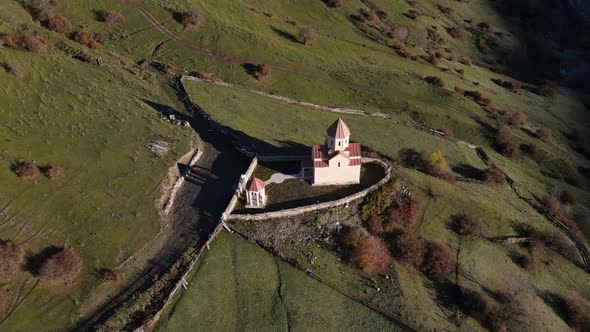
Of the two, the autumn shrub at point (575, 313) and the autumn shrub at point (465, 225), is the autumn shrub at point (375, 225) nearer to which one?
the autumn shrub at point (465, 225)

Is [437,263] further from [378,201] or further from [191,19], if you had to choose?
[191,19]

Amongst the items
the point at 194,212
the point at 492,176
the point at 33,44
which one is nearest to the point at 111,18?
the point at 33,44

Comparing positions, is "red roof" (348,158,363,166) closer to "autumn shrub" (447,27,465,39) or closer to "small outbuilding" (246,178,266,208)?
"small outbuilding" (246,178,266,208)

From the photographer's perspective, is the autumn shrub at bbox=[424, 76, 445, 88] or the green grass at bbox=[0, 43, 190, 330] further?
the autumn shrub at bbox=[424, 76, 445, 88]

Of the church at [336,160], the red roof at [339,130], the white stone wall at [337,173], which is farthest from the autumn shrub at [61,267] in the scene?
the red roof at [339,130]

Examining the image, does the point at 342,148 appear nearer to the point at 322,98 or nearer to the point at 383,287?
the point at 383,287

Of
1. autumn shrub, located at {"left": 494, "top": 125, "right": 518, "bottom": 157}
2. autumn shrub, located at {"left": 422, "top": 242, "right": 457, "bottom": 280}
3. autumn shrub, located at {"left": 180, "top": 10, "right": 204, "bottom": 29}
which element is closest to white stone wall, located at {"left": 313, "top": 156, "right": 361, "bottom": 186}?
autumn shrub, located at {"left": 422, "top": 242, "right": 457, "bottom": 280}
